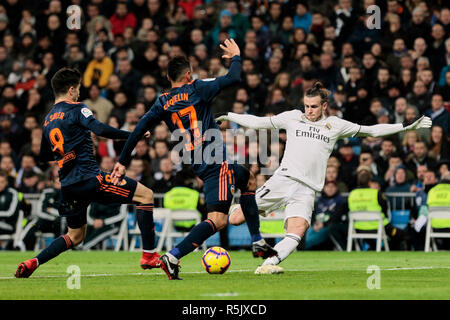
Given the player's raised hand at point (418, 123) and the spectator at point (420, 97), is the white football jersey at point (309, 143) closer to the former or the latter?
the player's raised hand at point (418, 123)

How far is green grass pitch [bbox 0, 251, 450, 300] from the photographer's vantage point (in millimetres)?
8469

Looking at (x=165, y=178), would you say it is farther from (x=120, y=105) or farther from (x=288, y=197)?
(x=288, y=197)

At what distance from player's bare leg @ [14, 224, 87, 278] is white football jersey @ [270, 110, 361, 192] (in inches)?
105

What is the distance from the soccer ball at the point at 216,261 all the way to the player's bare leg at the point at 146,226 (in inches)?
28.8

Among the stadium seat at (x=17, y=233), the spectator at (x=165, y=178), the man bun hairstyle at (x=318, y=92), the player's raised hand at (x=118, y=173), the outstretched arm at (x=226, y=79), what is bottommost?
the stadium seat at (x=17, y=233)

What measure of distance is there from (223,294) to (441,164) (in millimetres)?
10872

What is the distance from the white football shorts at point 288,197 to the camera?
36.9 feet

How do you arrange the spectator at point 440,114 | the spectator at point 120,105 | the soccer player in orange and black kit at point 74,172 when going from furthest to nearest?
the spectator at point 120,105 < the spectator at point 440,114 < the soccer player in orange and black kit at point 74,172

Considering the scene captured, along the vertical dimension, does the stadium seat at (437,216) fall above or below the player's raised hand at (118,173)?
below

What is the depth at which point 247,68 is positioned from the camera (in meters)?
21.8

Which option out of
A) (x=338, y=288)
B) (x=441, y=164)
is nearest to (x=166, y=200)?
(x=441, y=164)

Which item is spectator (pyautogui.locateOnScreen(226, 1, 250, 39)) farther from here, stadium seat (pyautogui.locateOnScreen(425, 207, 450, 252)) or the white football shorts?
the white football shorts

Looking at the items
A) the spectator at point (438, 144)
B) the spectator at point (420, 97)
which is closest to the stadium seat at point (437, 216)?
the spectator at point (438, 144)
